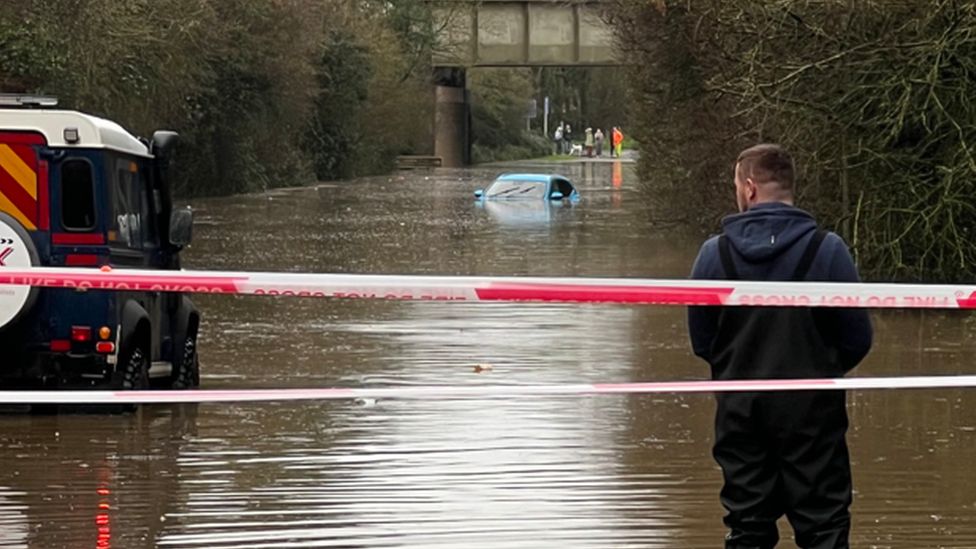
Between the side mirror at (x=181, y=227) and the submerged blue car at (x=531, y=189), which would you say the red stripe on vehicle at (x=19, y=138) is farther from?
the submerged blue car at (x=531, y=189)

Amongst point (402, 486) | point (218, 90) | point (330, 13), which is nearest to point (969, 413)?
point (402, 486)

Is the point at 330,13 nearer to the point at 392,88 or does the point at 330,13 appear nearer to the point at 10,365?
the point at 392,88

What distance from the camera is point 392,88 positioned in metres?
77.4

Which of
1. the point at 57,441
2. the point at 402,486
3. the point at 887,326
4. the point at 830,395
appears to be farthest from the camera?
the point at 887,326

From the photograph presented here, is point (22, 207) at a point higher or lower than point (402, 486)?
higher

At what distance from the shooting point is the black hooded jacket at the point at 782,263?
6113mm

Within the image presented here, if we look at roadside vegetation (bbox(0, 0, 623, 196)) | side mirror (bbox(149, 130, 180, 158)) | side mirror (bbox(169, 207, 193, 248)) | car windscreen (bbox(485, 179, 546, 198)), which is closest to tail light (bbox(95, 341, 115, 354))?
side mirror (bbox(169, 207, 193, 248))

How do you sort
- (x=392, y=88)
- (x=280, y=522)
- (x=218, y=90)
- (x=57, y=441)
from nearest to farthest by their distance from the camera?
(x=280, y=522) → (x=57, y=441) → (x=218, y=90) → (x=392, y=88)

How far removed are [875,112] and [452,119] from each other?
226 feet

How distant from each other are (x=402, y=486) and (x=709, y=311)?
3568mm

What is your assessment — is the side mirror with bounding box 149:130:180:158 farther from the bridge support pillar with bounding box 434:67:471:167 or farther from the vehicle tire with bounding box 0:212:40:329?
the bridge support pillar with bounding box 434:67:471:167

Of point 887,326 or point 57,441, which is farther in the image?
point 887,326

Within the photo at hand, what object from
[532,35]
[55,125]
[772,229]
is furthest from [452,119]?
[772,229]

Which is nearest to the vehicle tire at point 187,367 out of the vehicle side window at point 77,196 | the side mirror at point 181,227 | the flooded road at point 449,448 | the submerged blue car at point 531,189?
the flooded road at point 449,448
